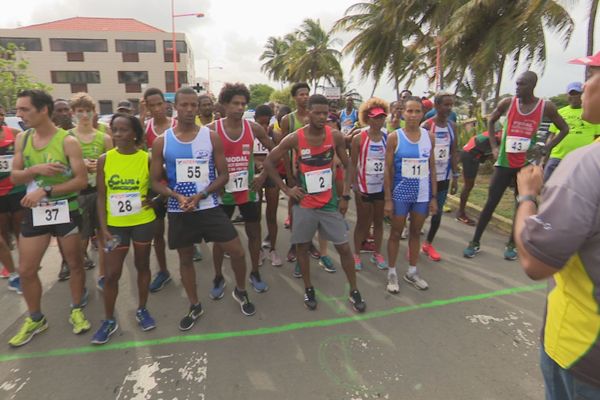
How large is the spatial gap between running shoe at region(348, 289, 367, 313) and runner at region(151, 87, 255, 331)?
1185mm

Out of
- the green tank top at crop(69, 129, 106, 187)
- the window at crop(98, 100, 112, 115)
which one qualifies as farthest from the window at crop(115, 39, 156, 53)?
the green tank top at crop(69, 129, 106, 187)

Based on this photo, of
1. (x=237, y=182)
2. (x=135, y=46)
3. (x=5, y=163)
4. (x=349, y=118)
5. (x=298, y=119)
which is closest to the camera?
(x=237, y=182)

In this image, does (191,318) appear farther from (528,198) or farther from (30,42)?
(30,42)

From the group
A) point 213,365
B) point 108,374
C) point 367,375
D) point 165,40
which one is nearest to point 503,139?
point 367,375

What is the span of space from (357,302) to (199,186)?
1.80 metres

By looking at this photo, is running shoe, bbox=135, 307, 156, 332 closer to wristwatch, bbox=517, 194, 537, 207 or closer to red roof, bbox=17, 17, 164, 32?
wristwatch, bbox=517, 194, 537, 207

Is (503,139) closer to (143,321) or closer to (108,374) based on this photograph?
(143,321)

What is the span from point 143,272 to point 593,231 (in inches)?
122

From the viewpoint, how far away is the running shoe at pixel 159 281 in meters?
3.92

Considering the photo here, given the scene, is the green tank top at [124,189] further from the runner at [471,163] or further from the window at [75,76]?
the window at [75,76]

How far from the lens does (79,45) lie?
119 feet

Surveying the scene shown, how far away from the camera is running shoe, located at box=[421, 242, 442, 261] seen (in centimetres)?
456

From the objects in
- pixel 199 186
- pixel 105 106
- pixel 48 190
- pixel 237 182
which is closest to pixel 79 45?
pixel 105 106

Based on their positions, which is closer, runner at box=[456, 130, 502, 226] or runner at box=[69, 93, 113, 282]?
runner at box=[69, 93, 113, 282]
